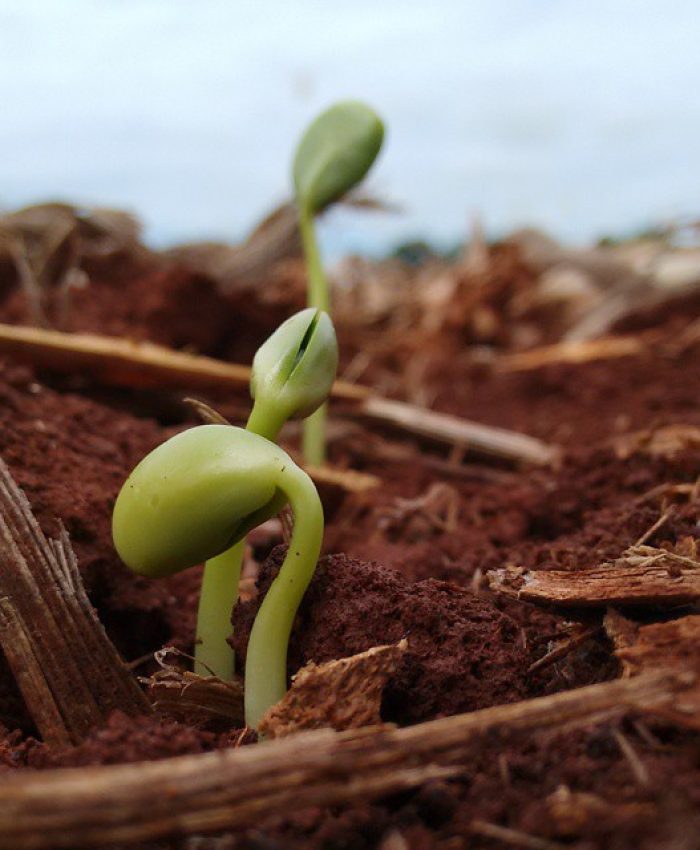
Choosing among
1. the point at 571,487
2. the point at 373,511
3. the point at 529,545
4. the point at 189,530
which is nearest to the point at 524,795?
the point at 189,530

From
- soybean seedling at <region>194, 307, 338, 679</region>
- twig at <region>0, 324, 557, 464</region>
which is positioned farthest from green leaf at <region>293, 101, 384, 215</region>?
soybean seedling at <region>194, 307, 338, 679</region>

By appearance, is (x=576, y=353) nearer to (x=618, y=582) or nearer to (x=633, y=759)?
(x=618, y=582)

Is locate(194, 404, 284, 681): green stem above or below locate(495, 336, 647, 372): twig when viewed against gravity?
above

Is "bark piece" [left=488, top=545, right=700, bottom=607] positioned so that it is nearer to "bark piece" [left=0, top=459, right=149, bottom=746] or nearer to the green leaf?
"bark piece" [left=0, top=459, right=149, bottom=746]

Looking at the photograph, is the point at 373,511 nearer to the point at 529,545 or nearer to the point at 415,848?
the point at 529,545

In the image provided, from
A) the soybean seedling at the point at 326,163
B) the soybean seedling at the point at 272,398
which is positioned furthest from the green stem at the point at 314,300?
the soybean seedling at the point at 272,398

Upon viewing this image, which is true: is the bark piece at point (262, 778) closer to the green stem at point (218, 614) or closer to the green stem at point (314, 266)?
the green stem at point (218, 614)
